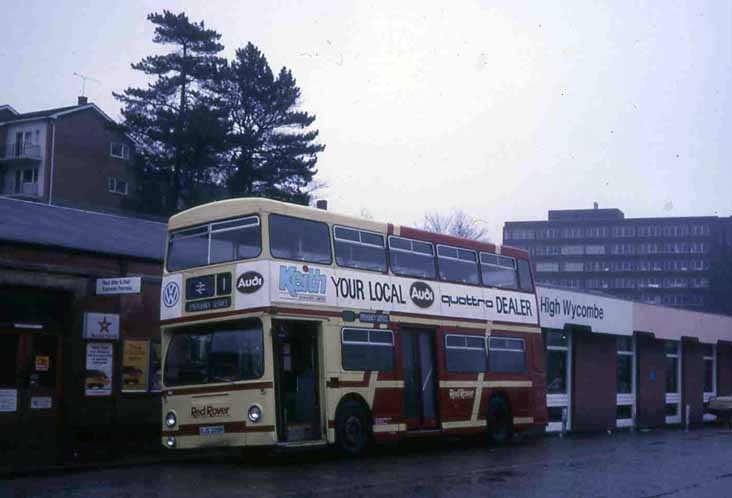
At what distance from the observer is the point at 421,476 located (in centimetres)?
1589

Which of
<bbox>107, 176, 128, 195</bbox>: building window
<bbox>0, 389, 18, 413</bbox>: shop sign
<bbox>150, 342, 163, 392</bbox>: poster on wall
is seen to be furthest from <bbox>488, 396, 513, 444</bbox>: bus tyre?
<bbox>107, 176, 128, 195</bbox>: building window

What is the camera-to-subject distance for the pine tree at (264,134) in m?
55.8

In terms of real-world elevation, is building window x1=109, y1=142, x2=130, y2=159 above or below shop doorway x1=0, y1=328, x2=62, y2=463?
above

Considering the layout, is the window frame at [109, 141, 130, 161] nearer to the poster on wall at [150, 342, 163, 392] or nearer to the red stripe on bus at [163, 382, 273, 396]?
the poster on wall at [150, 342, 163, 392]

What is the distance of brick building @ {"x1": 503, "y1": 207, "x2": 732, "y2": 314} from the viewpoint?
5448 inches

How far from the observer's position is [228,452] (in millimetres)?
21656

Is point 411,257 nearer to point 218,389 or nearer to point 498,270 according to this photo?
point 498,270

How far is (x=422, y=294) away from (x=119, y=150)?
50.9 meters

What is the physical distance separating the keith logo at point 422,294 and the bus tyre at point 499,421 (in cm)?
355

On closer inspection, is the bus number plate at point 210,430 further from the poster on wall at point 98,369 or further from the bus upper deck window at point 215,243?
the poster on wall at point 98,369

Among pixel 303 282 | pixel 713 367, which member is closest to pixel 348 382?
pixel 303 282

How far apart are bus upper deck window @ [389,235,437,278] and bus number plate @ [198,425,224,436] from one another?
199 inches

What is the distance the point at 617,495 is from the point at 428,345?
820cm

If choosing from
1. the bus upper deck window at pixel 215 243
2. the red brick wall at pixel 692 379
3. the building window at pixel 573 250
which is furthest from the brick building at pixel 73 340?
the building window at pixel 573 250
